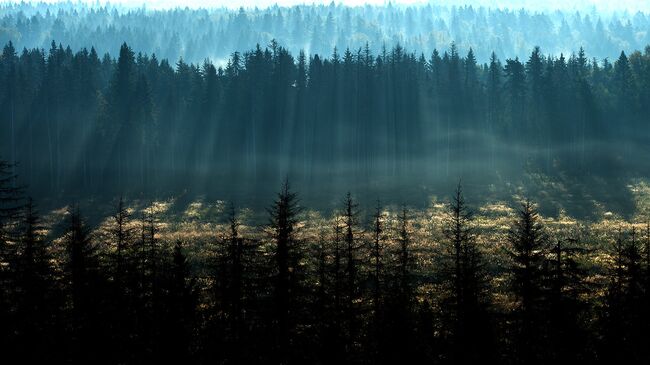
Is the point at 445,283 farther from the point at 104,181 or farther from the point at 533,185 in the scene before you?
the point at 104,181

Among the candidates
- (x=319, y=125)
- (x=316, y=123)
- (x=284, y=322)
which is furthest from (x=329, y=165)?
(x=284, y=322)

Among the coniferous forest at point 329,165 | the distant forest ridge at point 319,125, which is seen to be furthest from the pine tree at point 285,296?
the distant forest ridge at point 319,125

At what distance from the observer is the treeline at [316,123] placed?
3546 inches

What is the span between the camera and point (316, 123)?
9944 centimetres

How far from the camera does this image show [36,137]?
319ft

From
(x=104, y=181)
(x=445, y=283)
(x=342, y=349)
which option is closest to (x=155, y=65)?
(x=104, y=181)

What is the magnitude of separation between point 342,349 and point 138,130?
261 ft

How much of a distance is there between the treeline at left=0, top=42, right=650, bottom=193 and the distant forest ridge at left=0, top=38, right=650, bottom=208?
0.85 feet

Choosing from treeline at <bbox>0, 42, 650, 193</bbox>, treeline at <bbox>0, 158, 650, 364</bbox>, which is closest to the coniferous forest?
treeline at <bbox>0, 42, 650, 193</bbox>

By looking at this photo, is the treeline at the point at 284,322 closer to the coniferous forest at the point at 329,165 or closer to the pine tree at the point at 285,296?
the pine tree at the point at 285,296

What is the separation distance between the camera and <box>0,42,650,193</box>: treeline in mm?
90062

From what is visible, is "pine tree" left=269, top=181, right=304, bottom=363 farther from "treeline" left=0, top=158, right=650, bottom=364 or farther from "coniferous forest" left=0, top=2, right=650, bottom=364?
"coniferous forest" left=0, top=2, right=650, bottom=364

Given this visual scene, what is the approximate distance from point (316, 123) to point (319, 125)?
2.54 feet

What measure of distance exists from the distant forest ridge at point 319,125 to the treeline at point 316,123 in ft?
0.85
